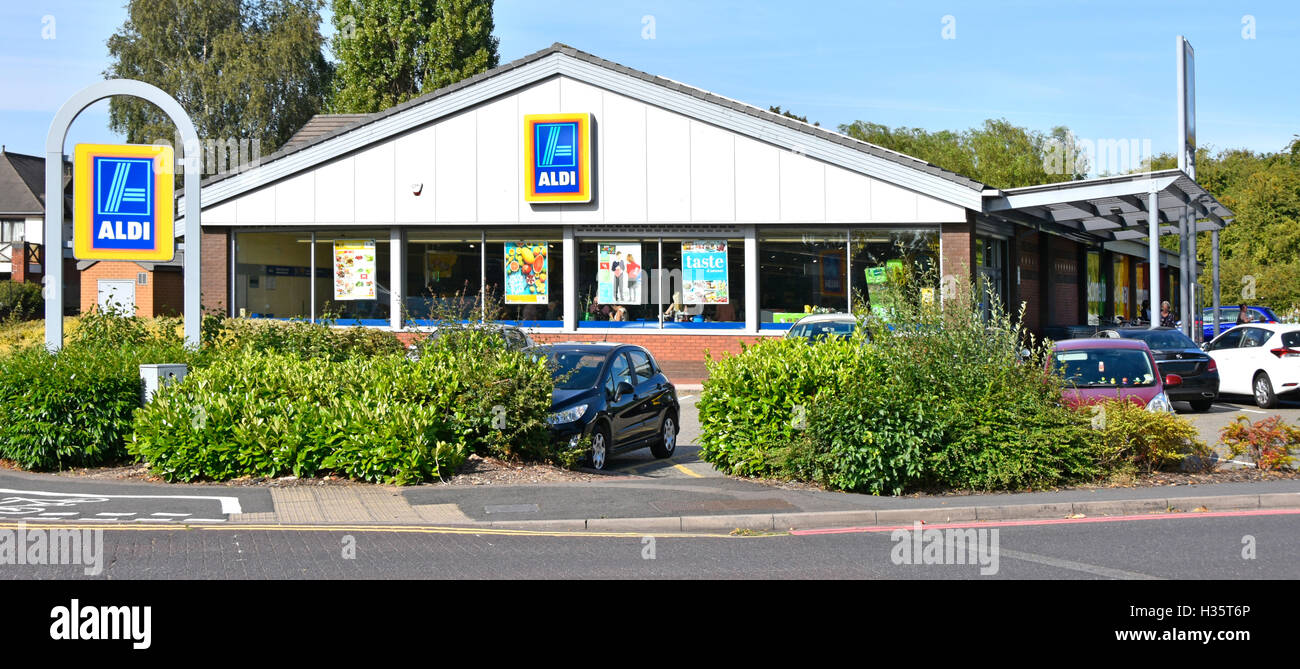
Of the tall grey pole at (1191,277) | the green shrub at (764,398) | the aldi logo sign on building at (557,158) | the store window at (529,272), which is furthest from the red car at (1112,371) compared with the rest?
the store window at (529,272)

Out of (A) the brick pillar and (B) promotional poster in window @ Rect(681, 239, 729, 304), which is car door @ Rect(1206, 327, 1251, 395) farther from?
(A) the brick pillar

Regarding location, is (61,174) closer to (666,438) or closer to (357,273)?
(666,438)

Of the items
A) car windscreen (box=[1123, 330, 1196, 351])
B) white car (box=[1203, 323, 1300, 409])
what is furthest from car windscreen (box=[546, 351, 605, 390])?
white car (box=[1203, 323, 1300, 409])

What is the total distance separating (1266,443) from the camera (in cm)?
1258

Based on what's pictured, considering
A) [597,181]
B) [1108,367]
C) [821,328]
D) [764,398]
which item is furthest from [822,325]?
[764,398]

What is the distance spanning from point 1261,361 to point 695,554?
1630cm

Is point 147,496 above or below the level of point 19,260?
below

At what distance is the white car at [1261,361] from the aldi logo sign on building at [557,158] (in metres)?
14.5

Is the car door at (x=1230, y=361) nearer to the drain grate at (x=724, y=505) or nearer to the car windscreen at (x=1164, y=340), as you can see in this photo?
the car windscreen at (x=1164, y=340)

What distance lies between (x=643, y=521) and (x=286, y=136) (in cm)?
4761

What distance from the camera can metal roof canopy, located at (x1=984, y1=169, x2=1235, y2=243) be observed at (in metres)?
24.1

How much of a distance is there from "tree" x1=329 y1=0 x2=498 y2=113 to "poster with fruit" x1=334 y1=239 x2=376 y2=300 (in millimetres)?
24054
